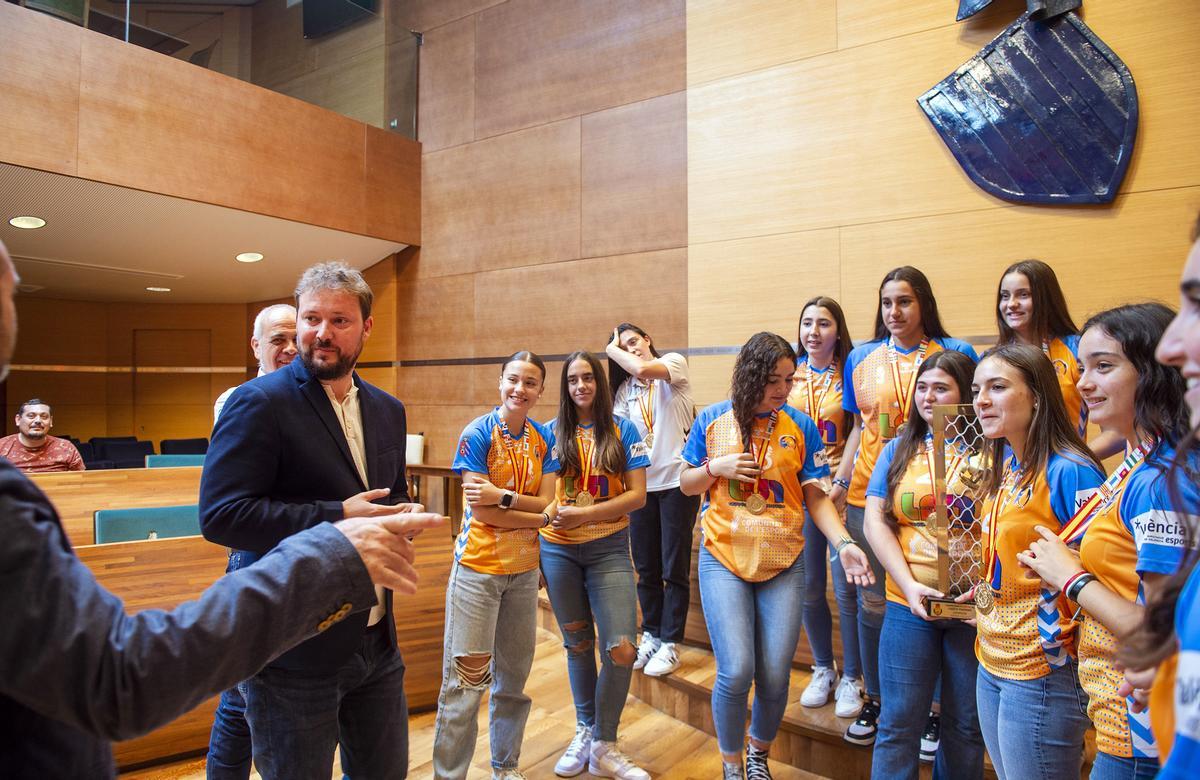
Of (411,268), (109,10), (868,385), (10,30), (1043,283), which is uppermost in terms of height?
(109,10)

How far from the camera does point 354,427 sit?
72.1 inches

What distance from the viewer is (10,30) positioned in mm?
4320

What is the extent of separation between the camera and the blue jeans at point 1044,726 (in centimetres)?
154

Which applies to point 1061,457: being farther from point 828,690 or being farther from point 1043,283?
point 828,690

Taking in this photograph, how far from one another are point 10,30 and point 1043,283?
5677 mm

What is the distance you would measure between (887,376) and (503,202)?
3.92 meters

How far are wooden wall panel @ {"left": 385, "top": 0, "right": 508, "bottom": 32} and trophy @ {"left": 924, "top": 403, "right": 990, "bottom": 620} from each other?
5.52 m

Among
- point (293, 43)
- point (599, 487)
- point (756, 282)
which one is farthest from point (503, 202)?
point (599, 487)

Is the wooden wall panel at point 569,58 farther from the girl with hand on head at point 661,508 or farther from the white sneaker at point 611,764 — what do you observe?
the white sneaker at point 611,764

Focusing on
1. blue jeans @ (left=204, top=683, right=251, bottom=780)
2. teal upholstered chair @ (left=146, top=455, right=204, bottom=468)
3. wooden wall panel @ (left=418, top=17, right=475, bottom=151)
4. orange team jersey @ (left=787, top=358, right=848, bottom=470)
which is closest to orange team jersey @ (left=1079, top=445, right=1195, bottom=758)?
orange team jersey @ (left=787, top=358, right=848, bottom=470)

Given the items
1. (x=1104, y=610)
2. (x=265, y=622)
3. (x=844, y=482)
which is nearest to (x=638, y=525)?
(x=844, y=482)

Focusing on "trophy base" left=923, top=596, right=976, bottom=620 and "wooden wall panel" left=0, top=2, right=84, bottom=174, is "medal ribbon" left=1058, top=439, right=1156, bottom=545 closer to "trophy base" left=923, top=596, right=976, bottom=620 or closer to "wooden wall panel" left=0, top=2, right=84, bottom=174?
"trophy base" left=923, top=596, right=976, bottom=620

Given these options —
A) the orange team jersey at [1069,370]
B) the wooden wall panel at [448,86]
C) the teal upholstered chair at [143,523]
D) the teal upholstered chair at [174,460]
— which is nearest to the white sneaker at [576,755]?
the teal upholstered chair at [143,523]

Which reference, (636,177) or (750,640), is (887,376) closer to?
(750,640)
